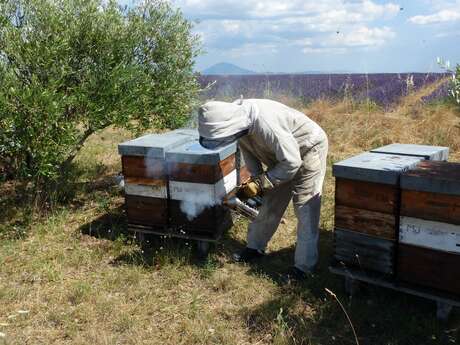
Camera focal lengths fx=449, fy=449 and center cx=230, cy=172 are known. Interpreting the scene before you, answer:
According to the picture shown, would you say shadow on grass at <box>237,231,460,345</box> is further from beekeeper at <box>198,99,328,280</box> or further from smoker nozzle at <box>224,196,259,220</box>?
smoker nozzle at <box>224,196,259,220</box>

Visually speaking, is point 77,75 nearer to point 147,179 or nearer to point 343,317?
point 147,179

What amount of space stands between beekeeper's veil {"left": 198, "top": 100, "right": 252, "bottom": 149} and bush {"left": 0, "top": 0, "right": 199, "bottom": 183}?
2.13 metres

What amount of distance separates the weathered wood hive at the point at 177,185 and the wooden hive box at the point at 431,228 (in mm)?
1630

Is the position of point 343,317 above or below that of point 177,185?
below

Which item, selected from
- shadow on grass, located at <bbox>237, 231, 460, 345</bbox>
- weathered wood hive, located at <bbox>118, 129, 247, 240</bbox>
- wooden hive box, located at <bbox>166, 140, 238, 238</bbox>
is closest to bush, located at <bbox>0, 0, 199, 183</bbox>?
weathered wood hive, located at <bbox>118, 129, 247, 240</bbox>

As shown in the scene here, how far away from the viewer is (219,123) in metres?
3.37

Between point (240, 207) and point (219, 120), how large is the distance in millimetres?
1048

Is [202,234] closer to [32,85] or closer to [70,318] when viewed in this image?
[70,318]

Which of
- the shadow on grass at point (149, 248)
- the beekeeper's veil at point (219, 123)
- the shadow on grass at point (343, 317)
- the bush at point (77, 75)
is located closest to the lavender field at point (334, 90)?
the bush at point (77, 75)

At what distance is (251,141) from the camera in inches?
150

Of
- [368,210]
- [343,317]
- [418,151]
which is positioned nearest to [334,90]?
[418,151]

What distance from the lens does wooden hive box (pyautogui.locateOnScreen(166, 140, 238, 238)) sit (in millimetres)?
3969

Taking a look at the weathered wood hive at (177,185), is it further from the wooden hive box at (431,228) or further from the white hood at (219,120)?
the wooden hive box at (431,228)

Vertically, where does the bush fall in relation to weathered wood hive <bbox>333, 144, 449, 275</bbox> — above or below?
Answer: above
